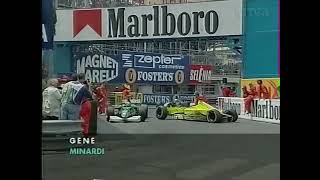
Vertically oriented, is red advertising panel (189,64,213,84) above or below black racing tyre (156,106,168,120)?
above

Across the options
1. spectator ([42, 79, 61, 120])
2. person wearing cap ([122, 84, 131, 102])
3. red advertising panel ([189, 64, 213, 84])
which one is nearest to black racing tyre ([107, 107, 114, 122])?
person wearing cap ([122, 84, 131, 102])

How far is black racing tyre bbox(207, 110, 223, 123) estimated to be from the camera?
3.70 metres

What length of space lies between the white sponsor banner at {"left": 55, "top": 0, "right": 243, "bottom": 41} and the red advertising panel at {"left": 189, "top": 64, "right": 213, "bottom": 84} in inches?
9.0

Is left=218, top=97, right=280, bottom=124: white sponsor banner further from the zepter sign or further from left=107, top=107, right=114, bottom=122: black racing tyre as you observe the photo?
left=107, top=107, right=114, bottom=122: black racing tyre

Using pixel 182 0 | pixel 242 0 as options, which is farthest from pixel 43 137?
pixel 242 0

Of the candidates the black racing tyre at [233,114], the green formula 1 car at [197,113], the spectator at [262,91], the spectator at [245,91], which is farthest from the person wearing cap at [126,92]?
the spectator at [262,91]

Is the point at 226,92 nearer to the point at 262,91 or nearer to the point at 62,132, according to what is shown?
the point at 262,91

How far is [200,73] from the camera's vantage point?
3715 millimetres

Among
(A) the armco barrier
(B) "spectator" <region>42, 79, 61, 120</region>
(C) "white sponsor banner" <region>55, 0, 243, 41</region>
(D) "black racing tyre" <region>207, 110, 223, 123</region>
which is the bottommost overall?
(A) the armco barrier

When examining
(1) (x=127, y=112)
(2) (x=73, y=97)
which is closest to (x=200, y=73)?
(1) (x=127, y=112)

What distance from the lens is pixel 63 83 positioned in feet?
12.4

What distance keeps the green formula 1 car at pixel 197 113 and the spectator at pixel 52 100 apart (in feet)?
2.40

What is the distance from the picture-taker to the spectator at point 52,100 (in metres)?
3.79

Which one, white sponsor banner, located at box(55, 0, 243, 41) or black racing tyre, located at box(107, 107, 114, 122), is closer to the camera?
white sponsor banner, located at box(55, 0, 243, 41)
